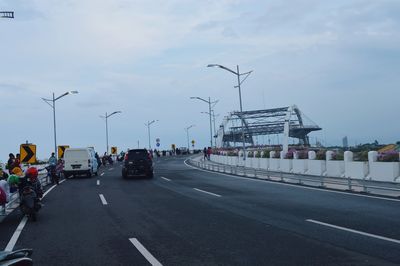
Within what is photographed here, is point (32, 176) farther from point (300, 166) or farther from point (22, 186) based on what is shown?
point (300, 166)

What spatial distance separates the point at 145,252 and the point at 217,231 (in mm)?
2623

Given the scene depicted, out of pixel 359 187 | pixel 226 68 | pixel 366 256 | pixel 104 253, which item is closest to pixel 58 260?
pixel 104 253

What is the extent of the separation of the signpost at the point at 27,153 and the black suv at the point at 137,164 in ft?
25.3

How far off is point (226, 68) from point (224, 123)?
66132 mm

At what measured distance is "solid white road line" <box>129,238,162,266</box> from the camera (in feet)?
26.8

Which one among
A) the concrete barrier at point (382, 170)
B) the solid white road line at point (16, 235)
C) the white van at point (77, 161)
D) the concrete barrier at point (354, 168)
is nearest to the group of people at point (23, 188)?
the solid white road line at point (16, 235)

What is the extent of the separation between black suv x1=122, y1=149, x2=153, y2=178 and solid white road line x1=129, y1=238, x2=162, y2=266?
75.2ft

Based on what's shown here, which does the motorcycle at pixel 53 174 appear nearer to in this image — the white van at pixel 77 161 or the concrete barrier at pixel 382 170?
the white van at pixel 77 161

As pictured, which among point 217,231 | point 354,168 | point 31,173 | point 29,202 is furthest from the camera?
point 354,168

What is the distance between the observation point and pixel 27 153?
26.5m

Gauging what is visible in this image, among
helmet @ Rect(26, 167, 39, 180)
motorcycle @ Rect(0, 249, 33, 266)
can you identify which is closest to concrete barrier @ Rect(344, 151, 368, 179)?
helmet @ Rect(26, 167, 39, 180)

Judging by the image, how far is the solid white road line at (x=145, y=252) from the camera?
8164 mm

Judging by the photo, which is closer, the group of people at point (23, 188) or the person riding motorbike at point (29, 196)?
the group of people at point (23, 188)

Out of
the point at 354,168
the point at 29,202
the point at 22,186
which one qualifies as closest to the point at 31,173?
the point at 22,186
